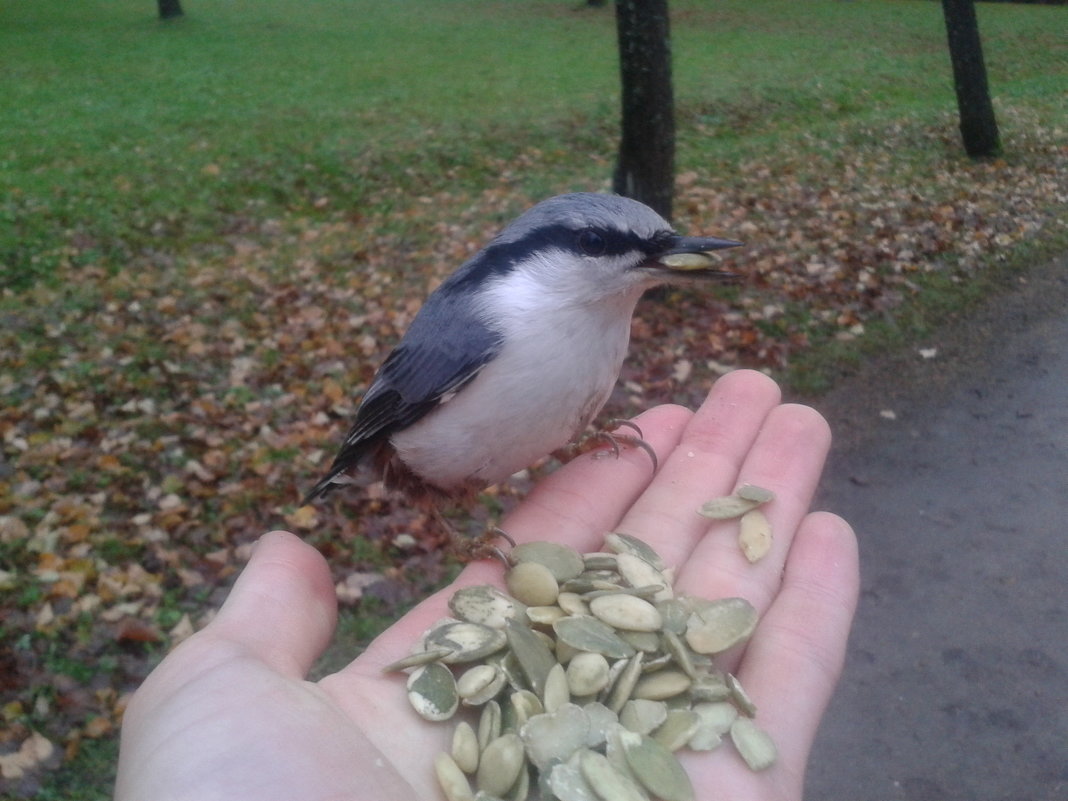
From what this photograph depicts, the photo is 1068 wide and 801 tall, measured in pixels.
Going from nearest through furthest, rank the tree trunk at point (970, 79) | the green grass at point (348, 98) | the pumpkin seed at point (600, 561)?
the pumpkin seed at point (600, 561)
the green grass at point (348, 98)
the tree trunk at point (970, 79)

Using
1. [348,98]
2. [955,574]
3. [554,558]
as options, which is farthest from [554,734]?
[348,98]

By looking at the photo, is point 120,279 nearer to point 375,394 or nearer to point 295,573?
point 375,394

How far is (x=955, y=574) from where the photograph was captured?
3479 mm

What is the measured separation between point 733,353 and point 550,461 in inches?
56.6

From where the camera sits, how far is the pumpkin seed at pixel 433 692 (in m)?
1.84

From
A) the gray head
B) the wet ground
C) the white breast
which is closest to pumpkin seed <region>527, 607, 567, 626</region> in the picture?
the white breast

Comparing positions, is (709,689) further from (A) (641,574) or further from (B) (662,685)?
(A) (641,574)

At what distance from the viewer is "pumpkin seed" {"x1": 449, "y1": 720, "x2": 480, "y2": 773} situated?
1.75 m

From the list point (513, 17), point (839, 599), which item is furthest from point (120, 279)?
point (513, 17)

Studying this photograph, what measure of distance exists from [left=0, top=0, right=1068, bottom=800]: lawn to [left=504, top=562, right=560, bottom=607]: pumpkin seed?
1308 millimetres

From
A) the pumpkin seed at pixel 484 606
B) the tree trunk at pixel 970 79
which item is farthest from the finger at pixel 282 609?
the tree trunk at pixel 970 79

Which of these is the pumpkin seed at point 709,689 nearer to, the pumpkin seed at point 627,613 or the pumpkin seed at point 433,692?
the pumpkin seed at point 627,613

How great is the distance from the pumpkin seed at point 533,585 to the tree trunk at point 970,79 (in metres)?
8.11

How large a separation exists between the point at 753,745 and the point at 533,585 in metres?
0.65
